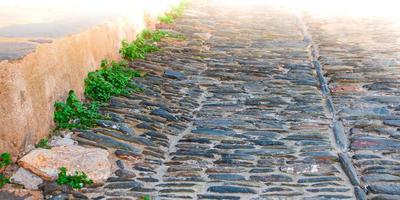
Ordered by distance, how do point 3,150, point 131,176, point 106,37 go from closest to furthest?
point 3,150
point 131,176
point 106,37

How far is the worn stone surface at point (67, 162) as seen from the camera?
495 centimetres

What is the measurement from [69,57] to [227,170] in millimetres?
2014

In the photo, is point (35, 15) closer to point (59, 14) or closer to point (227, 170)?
point (59, 14)

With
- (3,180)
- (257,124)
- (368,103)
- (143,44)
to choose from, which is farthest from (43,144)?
(143,44)

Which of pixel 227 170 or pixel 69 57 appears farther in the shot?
pixel 69 57

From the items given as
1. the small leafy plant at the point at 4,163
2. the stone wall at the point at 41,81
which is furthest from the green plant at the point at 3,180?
the stone wall at the point at 41,81

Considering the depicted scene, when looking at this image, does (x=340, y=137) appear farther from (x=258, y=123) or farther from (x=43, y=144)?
(x=43, y=144)

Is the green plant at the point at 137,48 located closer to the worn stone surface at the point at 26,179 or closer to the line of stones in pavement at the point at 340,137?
the line of stones in pavement at the point at 340,137

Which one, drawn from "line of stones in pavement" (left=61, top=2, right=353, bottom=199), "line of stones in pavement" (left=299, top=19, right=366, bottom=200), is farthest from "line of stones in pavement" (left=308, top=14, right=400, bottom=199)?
"line of stones in pavement" (left=61, top=2, right=353, bottom=199)

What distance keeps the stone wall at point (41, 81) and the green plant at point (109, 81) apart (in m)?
0.10

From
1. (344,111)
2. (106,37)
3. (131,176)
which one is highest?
(106,37)

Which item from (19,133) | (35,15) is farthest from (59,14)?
(19,133)

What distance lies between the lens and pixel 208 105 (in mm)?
7367

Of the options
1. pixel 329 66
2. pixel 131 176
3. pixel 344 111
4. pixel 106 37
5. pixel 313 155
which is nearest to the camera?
pixel 131 176
